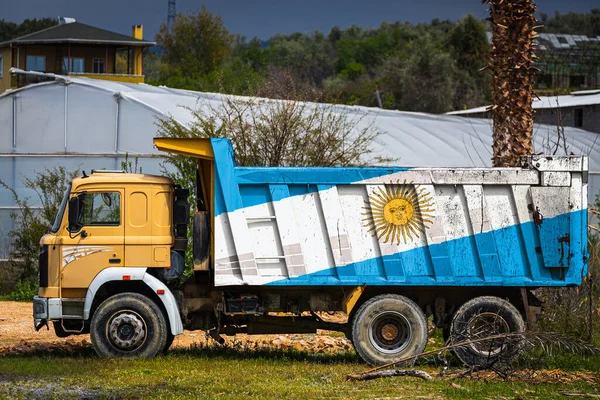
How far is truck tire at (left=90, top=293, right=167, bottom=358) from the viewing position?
12867mm

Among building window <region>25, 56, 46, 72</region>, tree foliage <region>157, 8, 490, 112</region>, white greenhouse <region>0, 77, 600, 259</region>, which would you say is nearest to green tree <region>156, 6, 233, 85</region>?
tree foliage <region>157, 8, 490, 112</region>

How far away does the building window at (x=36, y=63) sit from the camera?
60.6 meters

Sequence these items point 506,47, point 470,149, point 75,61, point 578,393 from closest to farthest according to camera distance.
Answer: point 578,393, point 506,47, point 470,149, point 75,61

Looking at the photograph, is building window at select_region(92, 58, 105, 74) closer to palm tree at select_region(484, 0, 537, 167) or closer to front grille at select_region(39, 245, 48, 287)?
palm tree at select_region(484, 0, 537, 167)

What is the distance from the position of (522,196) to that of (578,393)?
3076 millimetres

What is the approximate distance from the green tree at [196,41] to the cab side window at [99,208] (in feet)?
217

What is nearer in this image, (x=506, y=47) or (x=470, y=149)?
(x=506, y=47)

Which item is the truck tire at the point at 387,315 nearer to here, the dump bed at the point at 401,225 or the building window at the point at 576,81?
the dump bed at the point at 401,225

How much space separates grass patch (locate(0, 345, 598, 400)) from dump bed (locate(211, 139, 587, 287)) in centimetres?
122

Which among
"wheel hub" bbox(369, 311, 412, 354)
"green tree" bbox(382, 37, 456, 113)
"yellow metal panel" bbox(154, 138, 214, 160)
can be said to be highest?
"green tree" bbox(382, 37, 456, 113)

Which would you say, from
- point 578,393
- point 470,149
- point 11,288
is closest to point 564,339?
point 578,393

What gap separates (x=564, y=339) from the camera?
490 inches

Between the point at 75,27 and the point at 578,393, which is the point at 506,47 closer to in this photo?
the point at 578,393

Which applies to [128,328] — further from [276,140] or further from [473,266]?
[276,140]
